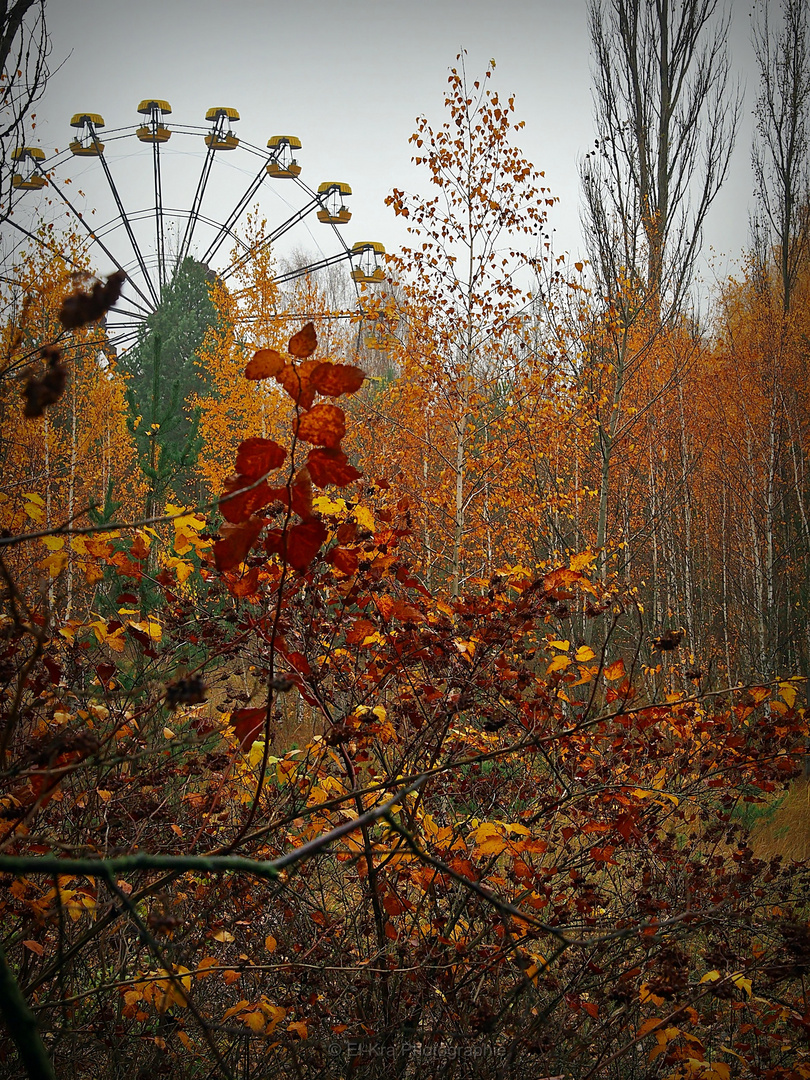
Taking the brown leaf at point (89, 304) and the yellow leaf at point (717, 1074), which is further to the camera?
the yellow leaf at point (717, 1074)

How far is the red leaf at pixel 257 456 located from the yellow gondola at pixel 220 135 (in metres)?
26.2

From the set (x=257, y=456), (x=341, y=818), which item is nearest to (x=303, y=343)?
(x=257, y=456)

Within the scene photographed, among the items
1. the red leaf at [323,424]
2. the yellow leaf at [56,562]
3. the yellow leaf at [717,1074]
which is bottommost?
the yellow leaf at [717,1074]

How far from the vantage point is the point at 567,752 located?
252 centimetres

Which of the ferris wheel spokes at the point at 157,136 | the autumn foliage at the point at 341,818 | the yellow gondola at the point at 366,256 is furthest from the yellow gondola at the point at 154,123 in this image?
the autumn foliage at the point at 341,818

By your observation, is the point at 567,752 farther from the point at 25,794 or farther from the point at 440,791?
the point at 25,794

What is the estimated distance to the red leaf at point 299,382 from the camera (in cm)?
110

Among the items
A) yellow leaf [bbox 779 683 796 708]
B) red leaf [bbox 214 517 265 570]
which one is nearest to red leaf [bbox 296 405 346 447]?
red leaf [bbox 214 517 265 570]

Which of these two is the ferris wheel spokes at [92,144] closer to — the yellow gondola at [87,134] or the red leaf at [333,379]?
the yellow gondola at [87,134]

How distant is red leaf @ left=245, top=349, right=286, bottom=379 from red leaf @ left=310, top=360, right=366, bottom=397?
6cm

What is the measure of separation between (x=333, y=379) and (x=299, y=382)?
0.05m

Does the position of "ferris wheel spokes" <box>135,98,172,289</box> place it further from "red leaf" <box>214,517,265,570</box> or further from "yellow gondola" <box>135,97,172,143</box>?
"red leaf" <box>214,517,265,570</box>

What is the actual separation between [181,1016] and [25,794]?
1202 millimetres

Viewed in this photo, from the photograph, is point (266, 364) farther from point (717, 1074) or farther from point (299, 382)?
point (717, 1074)
